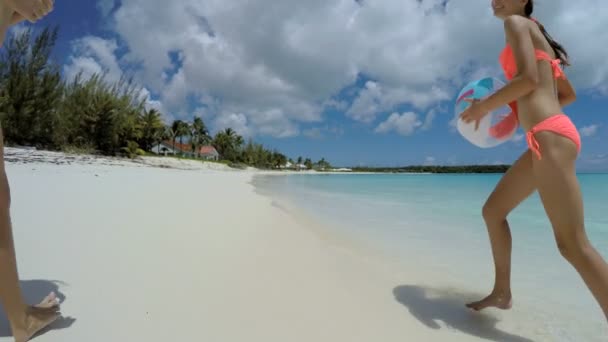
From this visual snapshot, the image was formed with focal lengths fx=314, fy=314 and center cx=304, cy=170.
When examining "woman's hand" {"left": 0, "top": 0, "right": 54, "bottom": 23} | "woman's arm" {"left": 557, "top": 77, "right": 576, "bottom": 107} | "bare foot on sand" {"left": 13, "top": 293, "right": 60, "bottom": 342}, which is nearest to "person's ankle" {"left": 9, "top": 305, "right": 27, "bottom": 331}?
"bare foot on sand" {"left": 13, "top": 293, "right": 60, "bottom": 342}

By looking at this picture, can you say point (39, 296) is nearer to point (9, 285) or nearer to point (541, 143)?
point (9, 285)

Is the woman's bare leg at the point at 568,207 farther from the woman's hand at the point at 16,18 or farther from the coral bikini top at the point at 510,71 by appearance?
the woman's hand at the point at 16,18

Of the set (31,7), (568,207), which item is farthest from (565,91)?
(31,7)

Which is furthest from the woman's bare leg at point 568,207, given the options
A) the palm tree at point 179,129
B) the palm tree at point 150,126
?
the palm tree at point 179,129

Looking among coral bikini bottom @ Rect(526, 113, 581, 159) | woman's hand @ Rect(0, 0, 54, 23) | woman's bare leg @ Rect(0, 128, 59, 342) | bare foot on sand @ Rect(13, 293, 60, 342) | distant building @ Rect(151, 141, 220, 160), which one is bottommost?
bare foot on sand @ Rect(13, 293, 60, 342)

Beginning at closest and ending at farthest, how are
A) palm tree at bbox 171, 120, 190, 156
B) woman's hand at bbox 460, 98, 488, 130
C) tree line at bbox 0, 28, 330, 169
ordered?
woman's hand at bbox 460, 98, 488, 130
tree line at bbox 0, 28, 330, 169
palm tree at bbox 171, 120, 190, 156

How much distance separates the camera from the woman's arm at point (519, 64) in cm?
138

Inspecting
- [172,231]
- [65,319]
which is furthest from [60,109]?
[65,319]

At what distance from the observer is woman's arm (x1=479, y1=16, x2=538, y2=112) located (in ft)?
4.51

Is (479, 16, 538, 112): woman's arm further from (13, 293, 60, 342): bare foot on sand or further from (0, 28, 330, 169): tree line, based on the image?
(0, 28, 330, 169): tree line

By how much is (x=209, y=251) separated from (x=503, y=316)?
193cm

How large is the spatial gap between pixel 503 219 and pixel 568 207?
457 mm

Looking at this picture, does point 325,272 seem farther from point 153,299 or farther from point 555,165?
point 555,165

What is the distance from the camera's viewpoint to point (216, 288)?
5.65 ft
